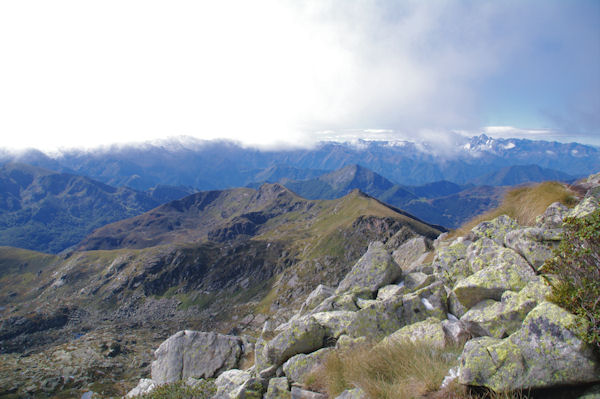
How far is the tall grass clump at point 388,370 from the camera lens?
6.64m

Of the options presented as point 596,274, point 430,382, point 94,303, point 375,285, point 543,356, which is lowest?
point 94,303

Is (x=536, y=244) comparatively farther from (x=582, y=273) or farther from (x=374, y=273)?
(x=374, y=273)

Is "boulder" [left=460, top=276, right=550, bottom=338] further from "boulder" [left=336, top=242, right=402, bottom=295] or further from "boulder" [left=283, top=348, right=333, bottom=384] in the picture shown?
"boulder" [left=336, top=242, right=402, bottom=295]

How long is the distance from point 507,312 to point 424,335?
8.19 ft

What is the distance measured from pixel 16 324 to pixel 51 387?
11166 cm

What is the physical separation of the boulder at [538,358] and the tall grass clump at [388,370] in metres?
0.84

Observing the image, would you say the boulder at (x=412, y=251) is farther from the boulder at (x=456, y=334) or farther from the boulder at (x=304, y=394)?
the boulder at (x=304, y=394)

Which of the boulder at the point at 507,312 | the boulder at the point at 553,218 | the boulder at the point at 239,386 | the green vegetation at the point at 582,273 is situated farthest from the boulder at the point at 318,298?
the green vegetation at the point at 582,273

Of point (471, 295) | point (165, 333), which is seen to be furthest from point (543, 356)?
point (165, 333)

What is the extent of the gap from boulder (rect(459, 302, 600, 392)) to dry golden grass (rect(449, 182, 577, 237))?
39.2 ft

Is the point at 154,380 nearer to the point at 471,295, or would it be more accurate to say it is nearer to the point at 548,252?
the point at 471,295

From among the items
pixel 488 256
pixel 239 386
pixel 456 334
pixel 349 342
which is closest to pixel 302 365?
pixel 349 342

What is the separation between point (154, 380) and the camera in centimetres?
1923

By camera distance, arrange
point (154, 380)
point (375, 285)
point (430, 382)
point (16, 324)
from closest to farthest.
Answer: point (430, 382)
point (375, 285)
point (154, 380)
point (16, 324)
